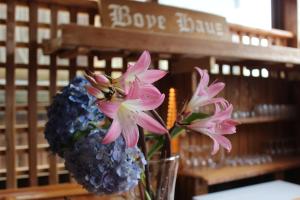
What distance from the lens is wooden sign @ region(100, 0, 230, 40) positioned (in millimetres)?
2023

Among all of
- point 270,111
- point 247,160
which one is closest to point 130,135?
point 247,160

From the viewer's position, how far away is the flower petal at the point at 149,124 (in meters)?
0.51

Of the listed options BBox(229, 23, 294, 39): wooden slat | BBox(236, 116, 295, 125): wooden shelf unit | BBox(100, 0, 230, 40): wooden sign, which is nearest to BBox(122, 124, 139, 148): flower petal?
BBox(100, 0, 230, 40): wooden sign

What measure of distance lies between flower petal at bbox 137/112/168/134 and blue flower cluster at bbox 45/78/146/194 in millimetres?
73

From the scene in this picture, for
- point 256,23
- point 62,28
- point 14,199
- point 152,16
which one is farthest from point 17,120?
point 256,23

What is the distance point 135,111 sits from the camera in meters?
0.52

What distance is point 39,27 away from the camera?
6.79 feet

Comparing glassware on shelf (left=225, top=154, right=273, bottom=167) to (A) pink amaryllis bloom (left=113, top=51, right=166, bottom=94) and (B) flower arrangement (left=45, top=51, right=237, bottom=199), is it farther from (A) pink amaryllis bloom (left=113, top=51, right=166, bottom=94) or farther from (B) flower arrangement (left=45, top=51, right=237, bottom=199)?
(A) pink amaryllis bloom (left=113, top=51, right=166, bottom=94)

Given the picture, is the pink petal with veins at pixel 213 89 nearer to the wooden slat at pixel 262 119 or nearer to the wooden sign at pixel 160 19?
the wooden sign at pixel 160 19

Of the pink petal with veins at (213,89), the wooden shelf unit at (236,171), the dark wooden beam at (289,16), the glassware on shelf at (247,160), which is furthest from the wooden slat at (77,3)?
the dark wooden beam at (289,16)

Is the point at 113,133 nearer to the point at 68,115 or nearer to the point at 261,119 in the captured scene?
the point at 68,115

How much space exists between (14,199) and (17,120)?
46 cm

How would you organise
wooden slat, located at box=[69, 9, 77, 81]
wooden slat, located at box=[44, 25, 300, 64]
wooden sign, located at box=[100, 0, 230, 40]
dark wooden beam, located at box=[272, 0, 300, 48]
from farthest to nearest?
dark wooden beam, located at box=[272, 0, 300, 48], wooden slat, located at box=[69, 9, 77, 81], wooden sign, located at box=[100, 0, 230, 40], wooden slat, located at box=[44, 25, 300, 64]

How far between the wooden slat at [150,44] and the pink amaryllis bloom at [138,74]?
1175 mm
